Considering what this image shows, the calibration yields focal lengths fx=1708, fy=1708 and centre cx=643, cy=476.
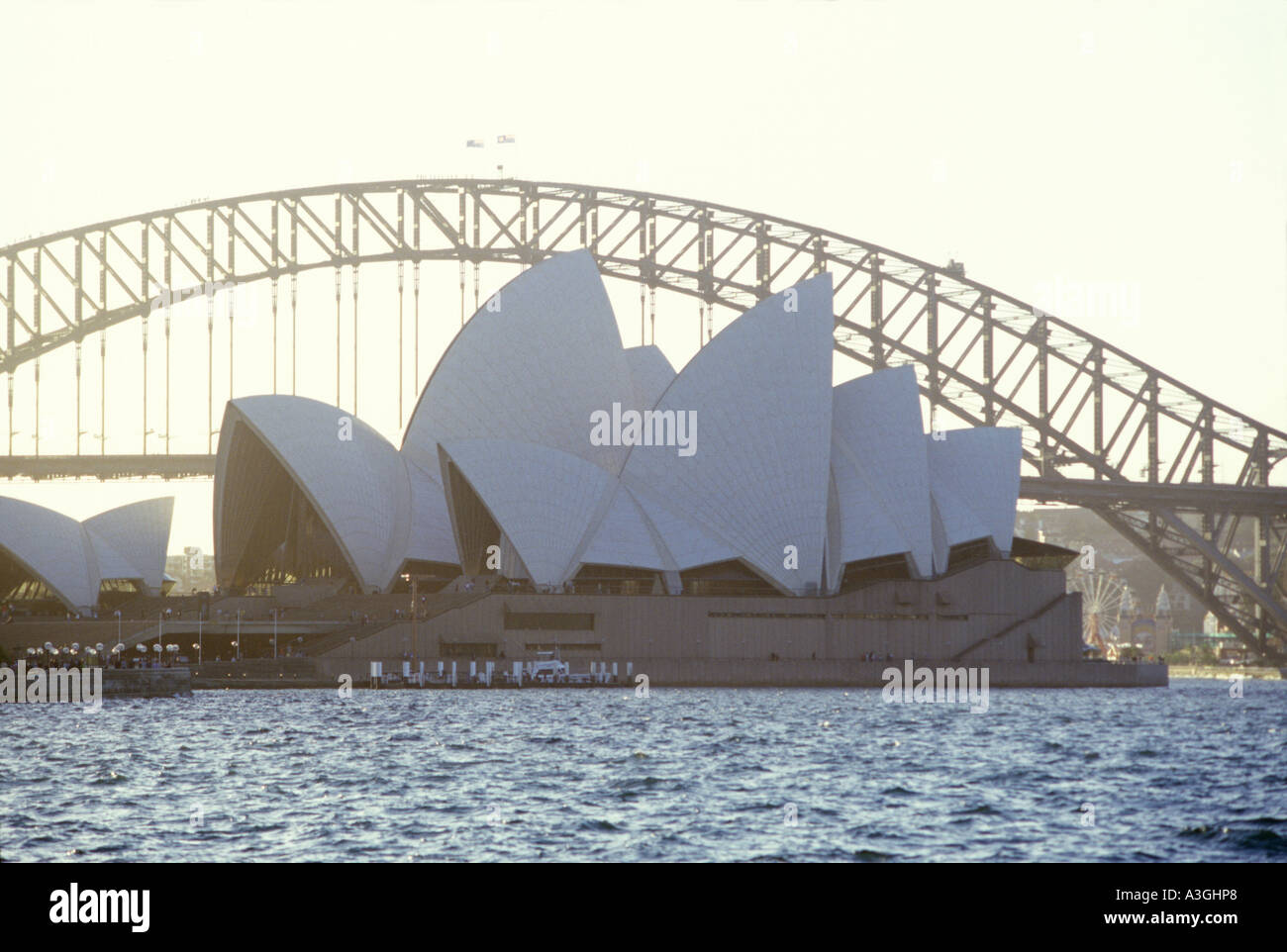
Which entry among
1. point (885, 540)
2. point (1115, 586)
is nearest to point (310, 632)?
point (885, 540)

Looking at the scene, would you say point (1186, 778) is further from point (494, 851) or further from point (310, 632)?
point (310, 632)

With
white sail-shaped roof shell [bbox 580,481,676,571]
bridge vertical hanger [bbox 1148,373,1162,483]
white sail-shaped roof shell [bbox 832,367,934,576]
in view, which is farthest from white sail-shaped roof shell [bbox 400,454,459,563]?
bridge vertical hanger [bbox 1148,373,1162,483]

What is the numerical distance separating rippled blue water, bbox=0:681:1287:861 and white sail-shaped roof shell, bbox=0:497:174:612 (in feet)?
99.4

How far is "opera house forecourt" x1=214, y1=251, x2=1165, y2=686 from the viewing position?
69.1 metres

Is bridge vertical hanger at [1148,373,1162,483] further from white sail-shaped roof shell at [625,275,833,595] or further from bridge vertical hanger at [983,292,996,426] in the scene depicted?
white sail-shaped roof shell at [625,275,833,595]

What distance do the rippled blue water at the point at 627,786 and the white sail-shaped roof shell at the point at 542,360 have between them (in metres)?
26.4

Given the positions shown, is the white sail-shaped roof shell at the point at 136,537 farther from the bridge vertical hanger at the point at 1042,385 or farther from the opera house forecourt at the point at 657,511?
the bridge vertical hanger at the point at 1042,385

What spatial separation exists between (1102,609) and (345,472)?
4807 inches

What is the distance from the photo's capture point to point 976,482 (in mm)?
79250

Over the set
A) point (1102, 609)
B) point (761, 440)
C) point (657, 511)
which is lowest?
point (1102, 609)

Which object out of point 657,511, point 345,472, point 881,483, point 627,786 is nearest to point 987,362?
point 881,483

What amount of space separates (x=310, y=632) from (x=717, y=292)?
33151 mm

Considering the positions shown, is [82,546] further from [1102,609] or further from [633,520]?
[1102,609]
